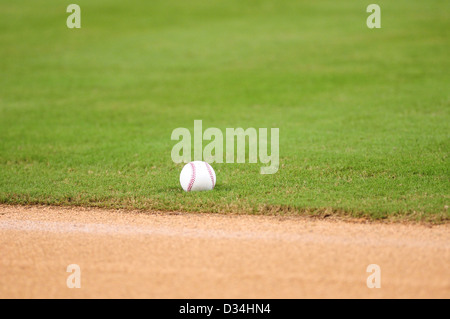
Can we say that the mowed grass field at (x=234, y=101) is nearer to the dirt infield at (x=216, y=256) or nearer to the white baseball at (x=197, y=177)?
the white baseball at (x=197, y=177)

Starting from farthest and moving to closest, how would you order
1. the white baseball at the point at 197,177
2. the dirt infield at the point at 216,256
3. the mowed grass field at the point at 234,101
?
the mowed grass field at the point at 234,101, the white baseball at the point at 197,177, the dirt infield at the point at 216,256

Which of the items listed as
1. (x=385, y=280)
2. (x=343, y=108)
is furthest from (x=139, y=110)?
(x=385, y=280)

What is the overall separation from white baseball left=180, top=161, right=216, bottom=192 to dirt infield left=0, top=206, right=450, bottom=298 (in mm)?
846

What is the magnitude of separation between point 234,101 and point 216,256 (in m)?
11.2

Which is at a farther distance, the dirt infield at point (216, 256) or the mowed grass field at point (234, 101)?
the mowed grass field at point (234, 101)

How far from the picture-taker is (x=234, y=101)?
17.0m

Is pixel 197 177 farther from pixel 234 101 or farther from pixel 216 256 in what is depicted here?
pixel 234 101

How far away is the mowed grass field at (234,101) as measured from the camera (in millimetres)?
8719

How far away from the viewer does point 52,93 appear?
1877 cm

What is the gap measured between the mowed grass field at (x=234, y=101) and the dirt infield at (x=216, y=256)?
657mm

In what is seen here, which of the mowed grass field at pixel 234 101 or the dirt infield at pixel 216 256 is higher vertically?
the mowed grass field at pixel 234 101

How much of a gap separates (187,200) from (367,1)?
95.5 feet

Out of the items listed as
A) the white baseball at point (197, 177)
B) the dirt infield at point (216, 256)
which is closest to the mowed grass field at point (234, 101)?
the white baseball at point (197, 177)

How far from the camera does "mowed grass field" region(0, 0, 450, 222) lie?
8.72 m
